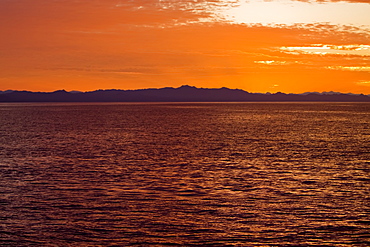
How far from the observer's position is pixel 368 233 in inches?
719

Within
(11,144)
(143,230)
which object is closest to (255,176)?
(143,230)

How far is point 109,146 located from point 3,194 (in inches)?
1100

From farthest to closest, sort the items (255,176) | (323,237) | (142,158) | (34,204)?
(142,158), (255,176), (34,204), (323,237)

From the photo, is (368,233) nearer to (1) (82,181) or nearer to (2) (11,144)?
(1) (82,181)

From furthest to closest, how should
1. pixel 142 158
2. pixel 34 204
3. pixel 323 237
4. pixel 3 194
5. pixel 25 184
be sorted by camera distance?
pixel 142 158, pixel 25 184, pixel 3 194, pixel 34 204, pixel 323 237

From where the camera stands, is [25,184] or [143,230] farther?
[25,184]

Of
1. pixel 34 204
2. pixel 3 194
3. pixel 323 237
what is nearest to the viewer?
pixel 323 237

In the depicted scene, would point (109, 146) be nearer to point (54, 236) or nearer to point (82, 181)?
point (82, 181)

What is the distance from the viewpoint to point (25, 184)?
28.3 m

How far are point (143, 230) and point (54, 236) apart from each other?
357 centimetres

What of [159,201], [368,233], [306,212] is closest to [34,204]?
[159,201]

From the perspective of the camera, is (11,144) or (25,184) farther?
(11,144)

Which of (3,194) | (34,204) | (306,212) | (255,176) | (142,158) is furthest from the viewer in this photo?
(142,158)

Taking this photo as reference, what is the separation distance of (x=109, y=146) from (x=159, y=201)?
30.4 meters
